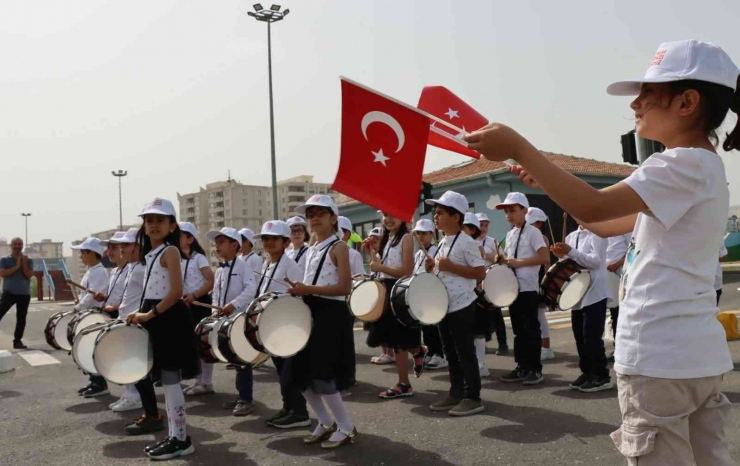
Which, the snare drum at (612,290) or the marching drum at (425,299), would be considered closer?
the marching drum at (425,299)

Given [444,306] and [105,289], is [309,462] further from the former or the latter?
[105,289]

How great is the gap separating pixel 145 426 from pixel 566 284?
4.35m

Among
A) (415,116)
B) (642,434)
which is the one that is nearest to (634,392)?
(642,434)

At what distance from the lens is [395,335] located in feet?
23.1

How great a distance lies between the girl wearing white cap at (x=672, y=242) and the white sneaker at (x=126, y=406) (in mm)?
5976

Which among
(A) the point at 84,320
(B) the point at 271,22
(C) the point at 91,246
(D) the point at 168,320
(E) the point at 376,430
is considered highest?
(B) the point at 271,22

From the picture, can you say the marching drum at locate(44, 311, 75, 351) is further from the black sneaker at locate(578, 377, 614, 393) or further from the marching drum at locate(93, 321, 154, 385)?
the black sneaker at locate(578, 377, 614, 393)

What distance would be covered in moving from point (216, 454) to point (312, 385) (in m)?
0.92

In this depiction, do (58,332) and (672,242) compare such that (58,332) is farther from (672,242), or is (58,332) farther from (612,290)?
(672,242)

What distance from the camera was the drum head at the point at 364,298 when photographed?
7.01 metres

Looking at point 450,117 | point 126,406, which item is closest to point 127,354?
point 126,406

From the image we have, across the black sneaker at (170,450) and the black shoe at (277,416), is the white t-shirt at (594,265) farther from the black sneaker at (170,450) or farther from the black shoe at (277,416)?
the black sneaker at (170,450)

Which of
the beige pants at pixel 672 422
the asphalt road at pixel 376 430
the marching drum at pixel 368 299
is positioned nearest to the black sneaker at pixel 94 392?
the asphalt road at pixel 376 430

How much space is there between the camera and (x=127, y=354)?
5.16 meters
